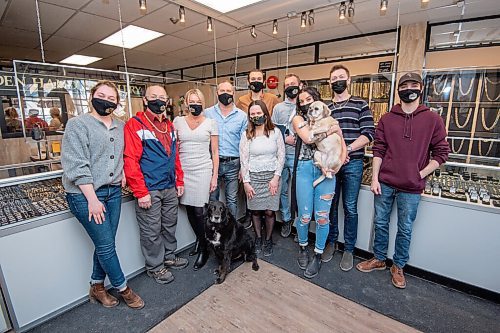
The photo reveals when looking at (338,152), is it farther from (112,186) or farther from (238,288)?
(112,186)

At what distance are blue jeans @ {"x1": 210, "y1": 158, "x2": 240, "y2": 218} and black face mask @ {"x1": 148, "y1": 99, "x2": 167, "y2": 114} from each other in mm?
773

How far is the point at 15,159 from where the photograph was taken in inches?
148

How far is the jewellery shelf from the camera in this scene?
5.51ft

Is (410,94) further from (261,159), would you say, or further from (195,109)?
(195,109)

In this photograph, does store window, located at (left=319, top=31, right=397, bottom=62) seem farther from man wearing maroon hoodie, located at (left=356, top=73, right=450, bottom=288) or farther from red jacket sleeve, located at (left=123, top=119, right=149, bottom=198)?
red jacket sleeve, located at (left=123, top=119, right=149, bottom=198)

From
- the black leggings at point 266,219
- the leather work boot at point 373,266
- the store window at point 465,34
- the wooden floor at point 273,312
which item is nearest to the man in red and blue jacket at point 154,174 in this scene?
the wooden floor at point 273,312

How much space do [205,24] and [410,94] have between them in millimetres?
3456

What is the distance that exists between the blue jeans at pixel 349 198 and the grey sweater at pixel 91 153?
5.99 ft

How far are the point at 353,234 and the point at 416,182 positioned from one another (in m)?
0.75

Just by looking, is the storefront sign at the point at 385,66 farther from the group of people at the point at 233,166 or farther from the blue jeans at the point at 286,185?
the blue jeans at the point at 286,185

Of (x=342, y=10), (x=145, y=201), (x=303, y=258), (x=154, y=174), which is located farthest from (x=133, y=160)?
(x=342, y=10)

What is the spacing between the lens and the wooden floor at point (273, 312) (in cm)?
172

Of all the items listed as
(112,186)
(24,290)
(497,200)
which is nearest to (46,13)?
(112,186)

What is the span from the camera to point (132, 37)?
4.81 meters
